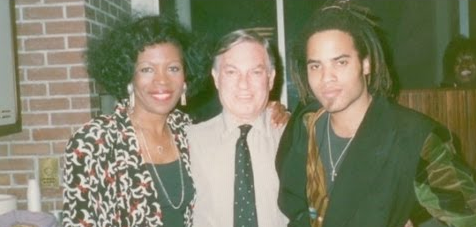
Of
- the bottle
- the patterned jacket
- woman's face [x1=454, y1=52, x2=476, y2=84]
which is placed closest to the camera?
the patterned jacket

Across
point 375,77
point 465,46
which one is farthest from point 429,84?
point 375,77

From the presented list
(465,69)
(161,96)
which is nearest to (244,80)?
(161,96)

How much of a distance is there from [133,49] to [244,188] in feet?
2.78

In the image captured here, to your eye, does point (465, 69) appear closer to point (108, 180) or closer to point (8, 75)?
point (108, 180)

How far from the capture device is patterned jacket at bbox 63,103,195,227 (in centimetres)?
210

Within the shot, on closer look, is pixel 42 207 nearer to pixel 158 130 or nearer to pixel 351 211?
pixel 158 130

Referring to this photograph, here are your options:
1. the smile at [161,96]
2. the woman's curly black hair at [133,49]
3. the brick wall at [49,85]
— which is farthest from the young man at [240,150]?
the brick wall at [49,85]

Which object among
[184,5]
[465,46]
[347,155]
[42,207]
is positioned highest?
[184,5]

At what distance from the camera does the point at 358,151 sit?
201cm

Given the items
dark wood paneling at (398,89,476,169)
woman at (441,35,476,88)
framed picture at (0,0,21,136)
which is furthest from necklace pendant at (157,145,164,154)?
woman at (441,35,476,88)

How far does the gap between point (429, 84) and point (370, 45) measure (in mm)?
5009

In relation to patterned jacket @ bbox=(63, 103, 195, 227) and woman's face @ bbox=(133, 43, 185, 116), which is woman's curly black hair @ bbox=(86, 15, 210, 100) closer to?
woman's face @ bbox=(133, 43, 185, 116)

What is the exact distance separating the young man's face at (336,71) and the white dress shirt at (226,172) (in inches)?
14.9

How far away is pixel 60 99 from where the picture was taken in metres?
3.01
